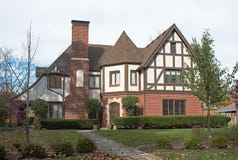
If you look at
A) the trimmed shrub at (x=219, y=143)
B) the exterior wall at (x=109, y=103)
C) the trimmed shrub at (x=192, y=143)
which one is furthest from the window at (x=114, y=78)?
the trimmed shrub at (x=219, y=143)

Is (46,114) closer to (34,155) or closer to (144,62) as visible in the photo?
(144,62)

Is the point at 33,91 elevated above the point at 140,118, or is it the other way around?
the point at 33,91

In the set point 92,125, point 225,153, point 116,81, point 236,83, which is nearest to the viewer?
point 225,153

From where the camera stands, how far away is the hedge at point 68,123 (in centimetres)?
2855

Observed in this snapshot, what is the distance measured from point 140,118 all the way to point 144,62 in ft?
19.7

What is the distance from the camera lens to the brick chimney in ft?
106

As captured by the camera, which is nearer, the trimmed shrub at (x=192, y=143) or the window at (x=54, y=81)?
the trimmed shrub at (x=192, y=143)

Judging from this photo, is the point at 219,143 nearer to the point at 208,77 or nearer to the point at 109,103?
the point at 208,77

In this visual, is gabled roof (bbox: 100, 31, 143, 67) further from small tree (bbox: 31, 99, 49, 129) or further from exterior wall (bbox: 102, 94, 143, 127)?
small tree (bbox: 31, 99, 49, 129)

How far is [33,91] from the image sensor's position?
3359 cm

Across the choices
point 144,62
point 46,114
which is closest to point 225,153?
point 144,62

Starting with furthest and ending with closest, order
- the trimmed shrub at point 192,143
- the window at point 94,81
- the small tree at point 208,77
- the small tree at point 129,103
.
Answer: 1. the window at point 94,81
2. the small tree at point 129,103
3. the small tree at point 208,77
4. the trimmed shrub at point 192,143

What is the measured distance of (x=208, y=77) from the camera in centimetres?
1844

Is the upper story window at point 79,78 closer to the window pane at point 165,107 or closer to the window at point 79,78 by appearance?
the window at point 79,78
